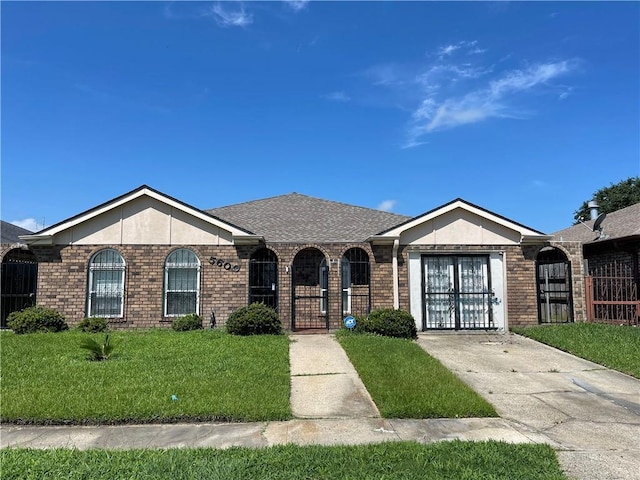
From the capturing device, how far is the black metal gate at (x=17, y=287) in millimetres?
14086

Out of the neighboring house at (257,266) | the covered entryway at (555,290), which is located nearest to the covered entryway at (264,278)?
the neighboring house at (257,266)

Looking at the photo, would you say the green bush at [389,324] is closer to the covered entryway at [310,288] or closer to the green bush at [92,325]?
the covered entryway at [310,288]

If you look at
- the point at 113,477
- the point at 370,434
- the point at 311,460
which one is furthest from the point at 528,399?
the point at 113,477

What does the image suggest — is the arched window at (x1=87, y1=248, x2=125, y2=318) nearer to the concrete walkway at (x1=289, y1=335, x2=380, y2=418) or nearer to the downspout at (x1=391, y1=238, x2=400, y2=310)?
the concrete walkway at (x1=289, y1=335, x2=380, y2=418)

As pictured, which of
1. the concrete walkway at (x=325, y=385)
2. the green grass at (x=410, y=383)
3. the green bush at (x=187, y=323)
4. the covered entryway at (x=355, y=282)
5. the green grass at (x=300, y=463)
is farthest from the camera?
the covered entryway at (x=355, y=282)

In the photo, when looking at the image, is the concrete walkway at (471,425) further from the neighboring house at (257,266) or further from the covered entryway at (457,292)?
the neighboring house at (257,266)

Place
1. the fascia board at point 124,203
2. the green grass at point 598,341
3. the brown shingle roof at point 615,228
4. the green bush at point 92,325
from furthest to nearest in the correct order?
1. the brown shingle roof at point 615,228
2. the fascia board at point 124,203
3. the green bush at point 92,325
4. the green grass at point 598,341

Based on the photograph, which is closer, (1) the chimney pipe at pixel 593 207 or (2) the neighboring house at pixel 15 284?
(2) the neighboring house at pixel 15 284

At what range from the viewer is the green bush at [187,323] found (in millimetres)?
12828

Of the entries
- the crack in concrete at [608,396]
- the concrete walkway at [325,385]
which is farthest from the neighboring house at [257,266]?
the crack in concrete at [608,396]

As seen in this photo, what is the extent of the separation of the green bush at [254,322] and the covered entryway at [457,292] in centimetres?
462

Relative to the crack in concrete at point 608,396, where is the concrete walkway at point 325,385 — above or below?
above

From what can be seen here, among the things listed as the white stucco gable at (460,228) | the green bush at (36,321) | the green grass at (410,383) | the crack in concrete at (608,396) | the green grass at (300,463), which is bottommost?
the crack in concrete at (608,396)

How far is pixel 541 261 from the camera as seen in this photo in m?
16.6
